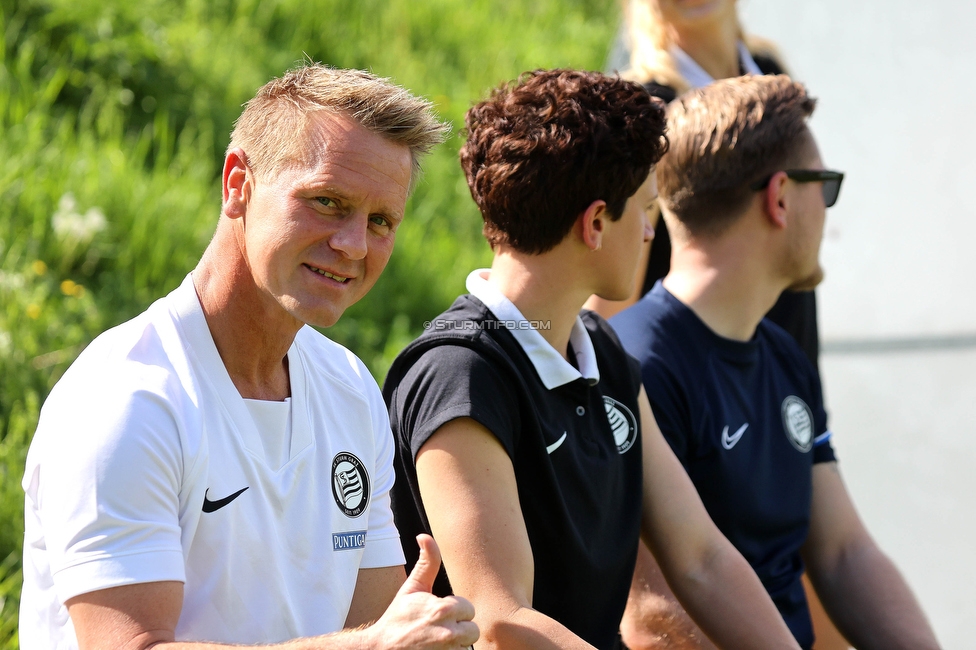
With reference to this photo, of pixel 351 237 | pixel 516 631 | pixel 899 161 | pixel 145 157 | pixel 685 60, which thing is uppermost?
pixel 145 157

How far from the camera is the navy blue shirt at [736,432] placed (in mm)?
2670

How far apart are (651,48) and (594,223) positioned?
4.60ft

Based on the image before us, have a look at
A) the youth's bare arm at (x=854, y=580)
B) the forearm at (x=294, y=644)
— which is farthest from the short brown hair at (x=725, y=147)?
the forearm at (x=294, y=644)

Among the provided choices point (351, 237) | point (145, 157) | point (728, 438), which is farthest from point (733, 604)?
point (145, 157)

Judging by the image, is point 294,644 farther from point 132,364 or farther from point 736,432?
point 736,432

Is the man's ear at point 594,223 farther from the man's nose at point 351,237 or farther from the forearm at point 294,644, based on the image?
the forearm at point 294,644

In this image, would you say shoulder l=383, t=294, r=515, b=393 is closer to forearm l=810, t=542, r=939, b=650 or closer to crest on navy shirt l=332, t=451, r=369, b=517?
crest on navy shirt l=332, t=451, r=369, b=517

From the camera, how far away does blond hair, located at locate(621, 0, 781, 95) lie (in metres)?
3.41

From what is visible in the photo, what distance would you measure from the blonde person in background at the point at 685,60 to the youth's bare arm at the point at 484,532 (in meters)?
1.32

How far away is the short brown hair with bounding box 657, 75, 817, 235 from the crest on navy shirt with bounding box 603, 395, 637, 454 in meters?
0.76

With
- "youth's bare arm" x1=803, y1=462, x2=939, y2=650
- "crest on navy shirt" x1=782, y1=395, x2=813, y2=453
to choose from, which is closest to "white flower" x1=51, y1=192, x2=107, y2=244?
"crest on navy shirt" x1=782, y1=395, x2=813, y2=453

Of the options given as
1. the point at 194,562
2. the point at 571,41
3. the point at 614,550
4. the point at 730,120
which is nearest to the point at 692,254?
the point at 730,120

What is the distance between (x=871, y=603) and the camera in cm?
277

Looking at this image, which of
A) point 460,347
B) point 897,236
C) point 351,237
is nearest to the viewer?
point 351,237
